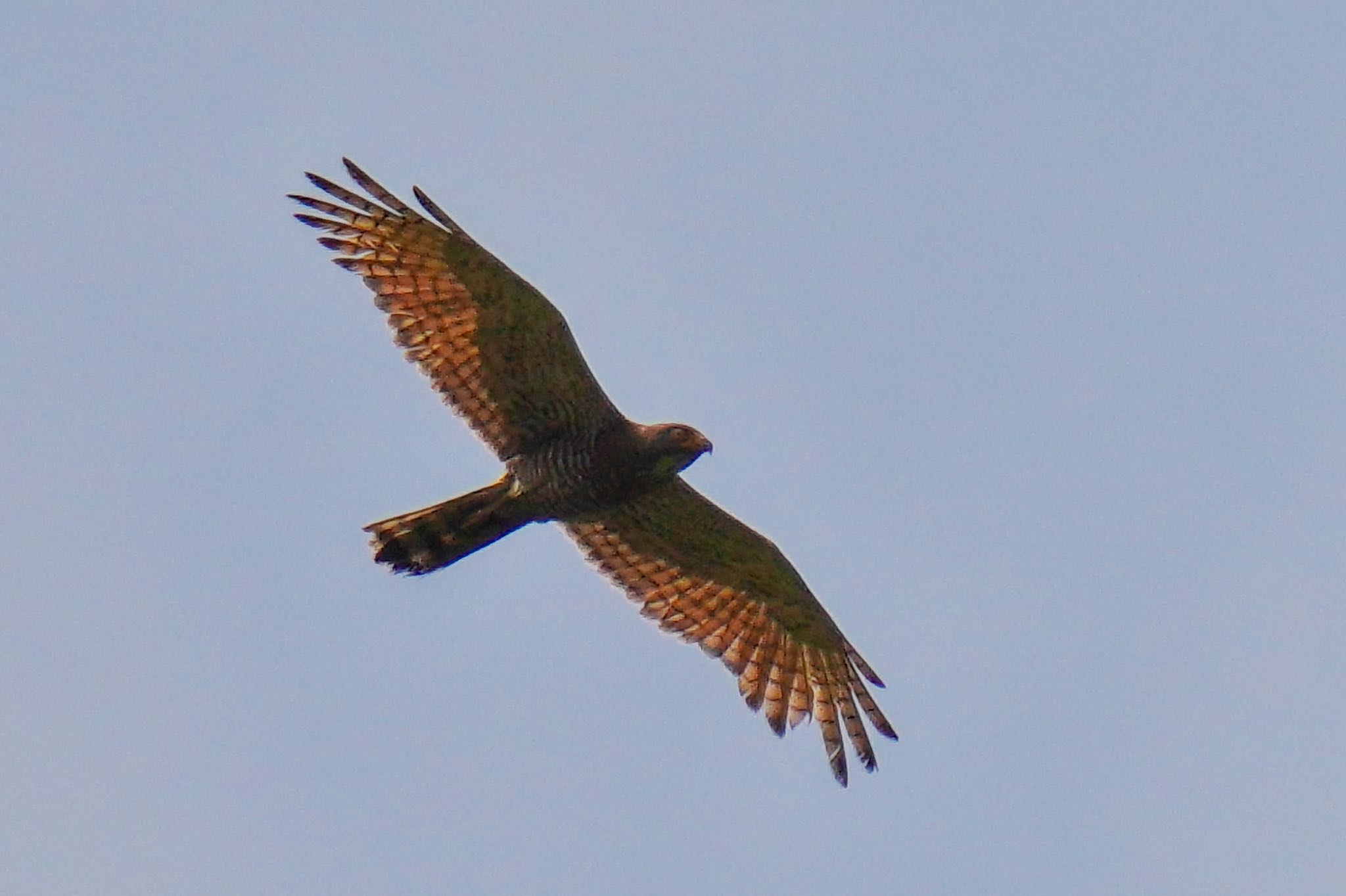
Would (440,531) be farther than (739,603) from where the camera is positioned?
→ No

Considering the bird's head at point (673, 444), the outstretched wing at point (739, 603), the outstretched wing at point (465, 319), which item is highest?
the outstretched wing at point (465, 319)

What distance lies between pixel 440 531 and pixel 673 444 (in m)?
1.82

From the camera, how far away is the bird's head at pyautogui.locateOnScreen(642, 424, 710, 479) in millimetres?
17922

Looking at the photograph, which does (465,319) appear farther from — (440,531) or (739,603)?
(739,603)

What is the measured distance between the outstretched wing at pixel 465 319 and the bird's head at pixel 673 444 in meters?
0.39

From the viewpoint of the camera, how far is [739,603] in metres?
19.1

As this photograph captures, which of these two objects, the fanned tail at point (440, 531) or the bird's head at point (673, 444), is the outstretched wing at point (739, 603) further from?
the fanned tail at point (440, 531)

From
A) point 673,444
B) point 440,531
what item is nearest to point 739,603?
point 673,444

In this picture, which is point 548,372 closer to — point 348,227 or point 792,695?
point 348,227

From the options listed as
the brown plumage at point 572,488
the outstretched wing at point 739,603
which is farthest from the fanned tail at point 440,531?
the outstretched wing at point 739,603

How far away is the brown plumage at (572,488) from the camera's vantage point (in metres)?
17.6

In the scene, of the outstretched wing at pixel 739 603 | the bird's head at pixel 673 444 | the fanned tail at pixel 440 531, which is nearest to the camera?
the fanned tail at pixel 440 531

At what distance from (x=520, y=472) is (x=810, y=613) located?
8.67 feet

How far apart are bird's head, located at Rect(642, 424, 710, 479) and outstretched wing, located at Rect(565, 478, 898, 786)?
61cm
